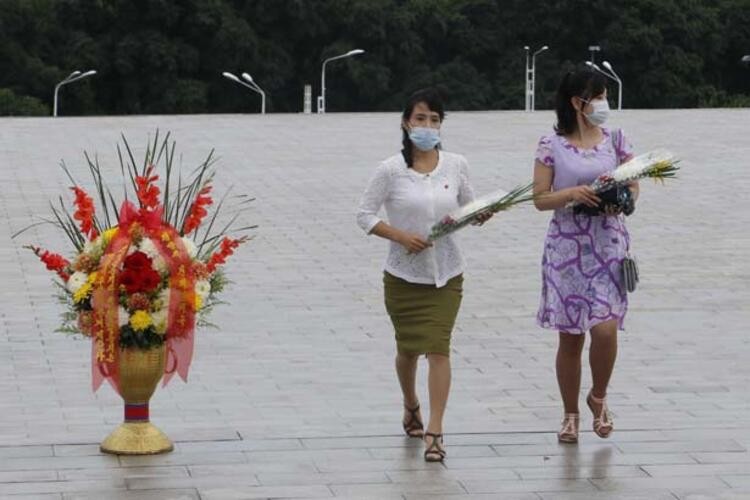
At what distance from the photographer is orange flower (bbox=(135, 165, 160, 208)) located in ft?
24.9

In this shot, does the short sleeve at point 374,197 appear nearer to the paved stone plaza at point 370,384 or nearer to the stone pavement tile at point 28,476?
the paved stone plaza at point 370,384

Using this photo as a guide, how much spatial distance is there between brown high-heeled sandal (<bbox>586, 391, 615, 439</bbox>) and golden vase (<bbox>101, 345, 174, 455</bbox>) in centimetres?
173

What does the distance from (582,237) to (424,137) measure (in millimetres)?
773

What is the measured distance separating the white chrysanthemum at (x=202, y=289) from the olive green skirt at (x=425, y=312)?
740mm

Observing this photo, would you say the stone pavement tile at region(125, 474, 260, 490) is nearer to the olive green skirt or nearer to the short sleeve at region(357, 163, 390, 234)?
the olive green skirt

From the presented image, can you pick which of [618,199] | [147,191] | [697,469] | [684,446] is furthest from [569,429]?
[147,191]

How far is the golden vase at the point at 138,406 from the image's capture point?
7.62 meters

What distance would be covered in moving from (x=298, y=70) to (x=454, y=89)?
23.3 ft

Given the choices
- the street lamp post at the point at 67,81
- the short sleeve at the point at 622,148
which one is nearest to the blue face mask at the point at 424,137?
the short sleeve at the point at 622,148

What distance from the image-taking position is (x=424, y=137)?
7.64 metres

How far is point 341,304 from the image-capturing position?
1216 centimetres

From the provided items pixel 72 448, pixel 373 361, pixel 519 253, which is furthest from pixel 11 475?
pixel 519 253

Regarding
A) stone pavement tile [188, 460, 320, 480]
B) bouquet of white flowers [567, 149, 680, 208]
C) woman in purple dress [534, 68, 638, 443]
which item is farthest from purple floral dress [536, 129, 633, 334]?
stone pavement tile [188, 460, 320, 480]

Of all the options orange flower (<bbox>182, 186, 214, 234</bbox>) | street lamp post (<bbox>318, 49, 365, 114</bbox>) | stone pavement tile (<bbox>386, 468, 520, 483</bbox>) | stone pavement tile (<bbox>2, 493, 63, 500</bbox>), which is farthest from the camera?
street lamp post (<bbox>318, 49, 365, 114</bbox>)
